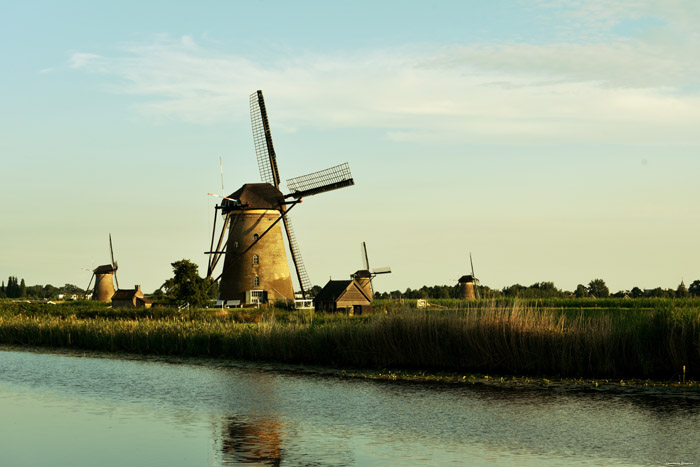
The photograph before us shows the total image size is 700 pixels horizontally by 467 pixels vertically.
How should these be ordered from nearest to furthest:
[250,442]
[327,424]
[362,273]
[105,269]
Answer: [250,442]
[327,424]
[362,273]
[105,269]

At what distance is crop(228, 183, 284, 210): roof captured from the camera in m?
42.8

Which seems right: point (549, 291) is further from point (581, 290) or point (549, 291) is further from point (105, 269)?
point (105, 269)

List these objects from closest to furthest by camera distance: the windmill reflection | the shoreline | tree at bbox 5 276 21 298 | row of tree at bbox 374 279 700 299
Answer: the windmill reflection, the shoreline, row of tree at bbox 374 279 700 299, tree at bbox 5 276 21 298

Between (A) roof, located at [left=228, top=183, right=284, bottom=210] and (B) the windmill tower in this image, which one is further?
(B) the windmill tower

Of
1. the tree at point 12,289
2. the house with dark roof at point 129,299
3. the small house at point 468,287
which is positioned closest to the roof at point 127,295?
the house with dark roof at point 129,299

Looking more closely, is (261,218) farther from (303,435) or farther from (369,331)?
(303,435)

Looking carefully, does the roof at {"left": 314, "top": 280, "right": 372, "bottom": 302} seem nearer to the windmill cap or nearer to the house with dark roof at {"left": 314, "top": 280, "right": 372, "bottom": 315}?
the house with dark roof at {"left": 314, "top": 280, "right": 372, "bottom": 315}

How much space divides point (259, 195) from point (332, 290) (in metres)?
7.29

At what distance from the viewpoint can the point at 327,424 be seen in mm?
12852

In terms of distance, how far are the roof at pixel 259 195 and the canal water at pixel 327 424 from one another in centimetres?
2400

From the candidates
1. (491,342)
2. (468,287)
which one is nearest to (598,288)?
(468,287)

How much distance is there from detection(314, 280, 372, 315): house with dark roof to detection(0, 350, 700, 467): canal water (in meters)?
24.3

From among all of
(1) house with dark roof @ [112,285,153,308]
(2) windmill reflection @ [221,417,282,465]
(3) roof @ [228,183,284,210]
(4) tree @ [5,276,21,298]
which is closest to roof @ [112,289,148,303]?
(1) house with dark roof @ [112,285,153,308]

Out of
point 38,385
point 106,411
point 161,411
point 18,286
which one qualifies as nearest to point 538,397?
point 161,411
